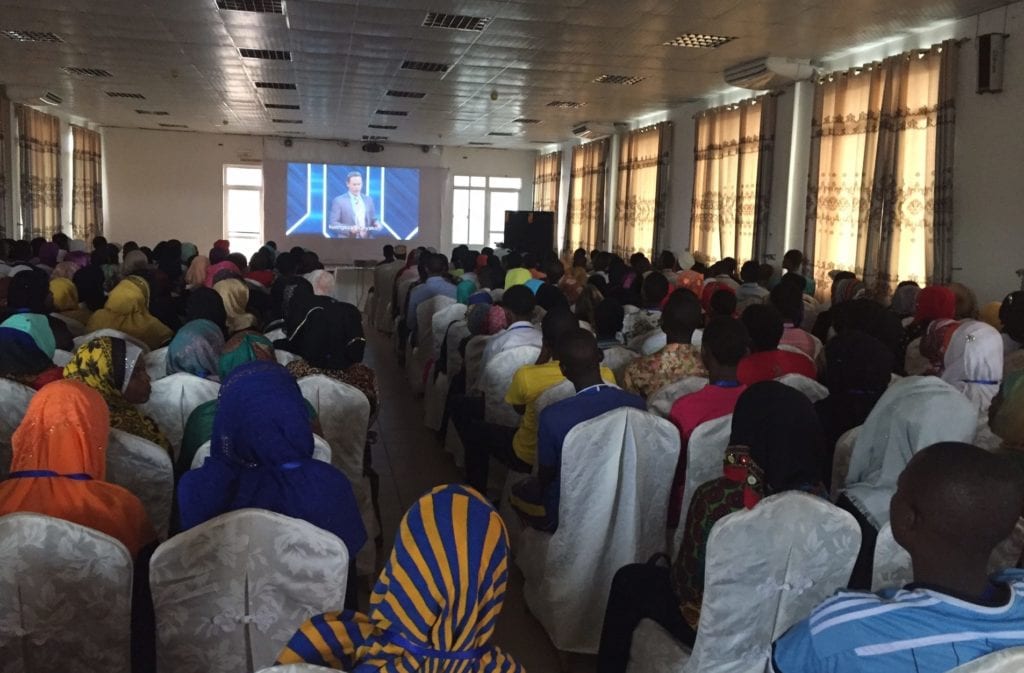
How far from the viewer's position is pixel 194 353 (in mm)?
3871

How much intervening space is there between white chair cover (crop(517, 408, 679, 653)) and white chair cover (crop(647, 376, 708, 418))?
0.65 meters

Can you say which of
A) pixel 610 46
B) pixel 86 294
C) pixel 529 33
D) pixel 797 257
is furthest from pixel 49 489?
pixel 797 257

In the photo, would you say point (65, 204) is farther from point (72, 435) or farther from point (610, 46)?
point (72, 435)

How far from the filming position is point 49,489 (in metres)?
2.31

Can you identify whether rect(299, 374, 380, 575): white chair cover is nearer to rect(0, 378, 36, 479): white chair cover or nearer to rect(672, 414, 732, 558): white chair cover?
rect(0, 378, 36, 479): white chair cover

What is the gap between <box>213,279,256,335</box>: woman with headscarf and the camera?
6.03 meters

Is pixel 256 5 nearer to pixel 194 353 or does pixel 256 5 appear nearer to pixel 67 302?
pixel 67 302

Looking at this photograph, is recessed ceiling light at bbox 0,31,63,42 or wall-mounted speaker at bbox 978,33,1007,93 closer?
wall-mounted speaker at bbox 978,33,1007,93

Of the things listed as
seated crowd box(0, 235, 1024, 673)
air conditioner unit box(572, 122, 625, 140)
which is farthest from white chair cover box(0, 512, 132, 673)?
air conditioner unit box(572, 122, 625, 140)

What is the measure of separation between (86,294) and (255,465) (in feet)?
15.8

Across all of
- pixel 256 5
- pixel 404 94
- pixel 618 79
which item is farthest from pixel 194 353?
pixel 404 94

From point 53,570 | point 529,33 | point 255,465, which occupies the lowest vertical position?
point 53,570

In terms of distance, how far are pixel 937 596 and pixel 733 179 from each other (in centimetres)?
1037

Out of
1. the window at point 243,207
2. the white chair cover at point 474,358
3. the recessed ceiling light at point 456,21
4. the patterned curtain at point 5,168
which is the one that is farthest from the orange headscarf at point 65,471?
the window at point 243,207
